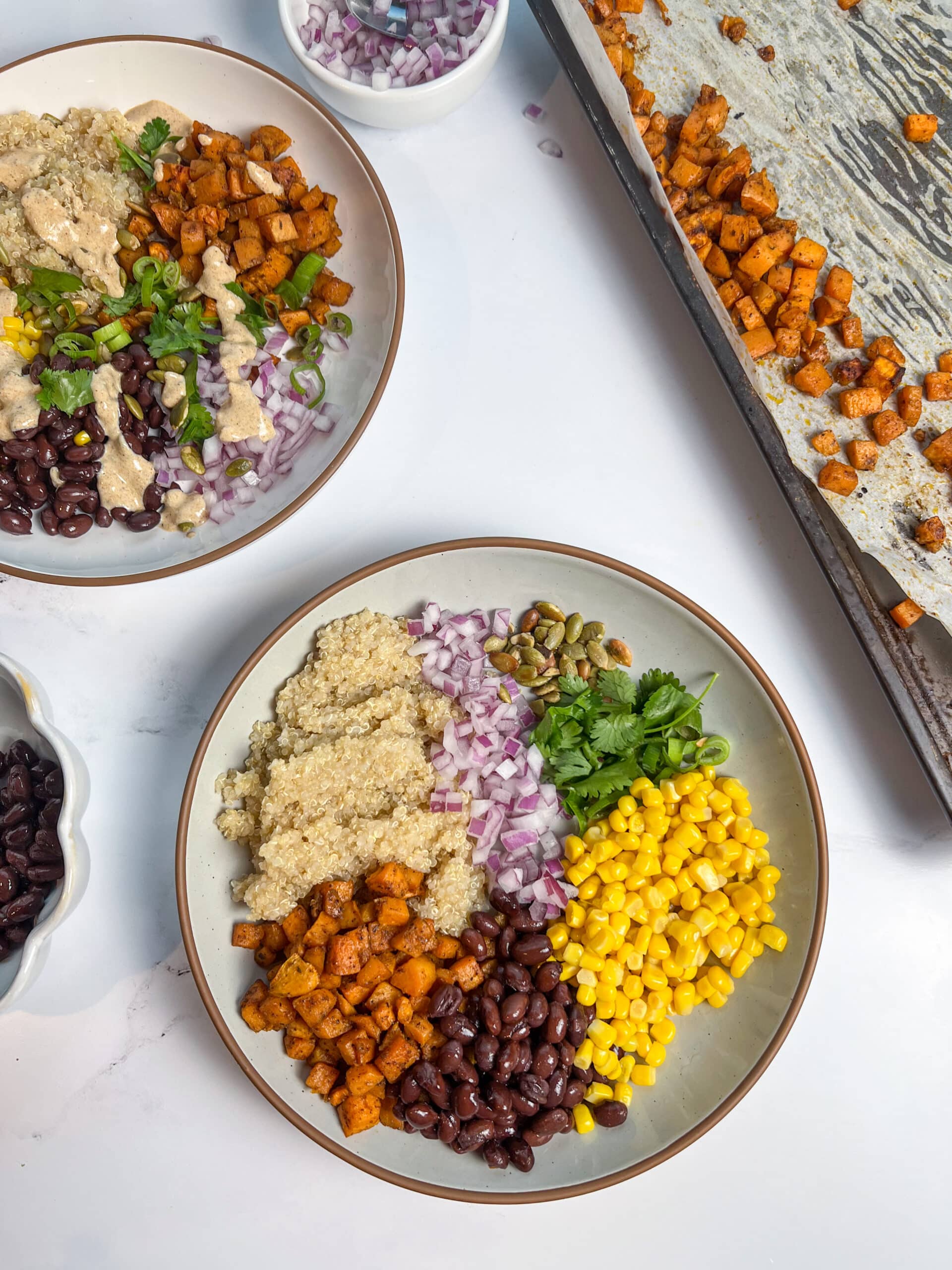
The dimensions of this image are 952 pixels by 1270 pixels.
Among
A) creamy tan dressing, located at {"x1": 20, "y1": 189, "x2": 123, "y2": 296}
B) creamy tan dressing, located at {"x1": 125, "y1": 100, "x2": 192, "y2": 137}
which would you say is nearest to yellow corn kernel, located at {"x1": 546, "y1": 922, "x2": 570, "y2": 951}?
creamy tan dressing, located at {"x1": 20, "y1": 189, "x2": 123, "y2": 296}

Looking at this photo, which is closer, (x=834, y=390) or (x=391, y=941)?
(x=391, y=941)

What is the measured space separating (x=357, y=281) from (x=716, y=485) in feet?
3.44

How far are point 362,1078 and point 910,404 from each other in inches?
78.4

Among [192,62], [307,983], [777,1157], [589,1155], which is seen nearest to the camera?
[307,983]

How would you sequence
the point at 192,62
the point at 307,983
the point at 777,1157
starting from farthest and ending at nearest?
1. the point at 777,1157
2. the point at 192,62
3. the point at 307,983

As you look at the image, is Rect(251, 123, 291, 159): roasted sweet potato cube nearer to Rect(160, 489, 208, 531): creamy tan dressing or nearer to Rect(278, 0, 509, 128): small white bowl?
Rect(278, 0, 509, 128): small white bowl

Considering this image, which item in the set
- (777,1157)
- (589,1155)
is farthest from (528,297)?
(777,1157)

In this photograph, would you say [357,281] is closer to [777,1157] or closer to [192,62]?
[192,62]

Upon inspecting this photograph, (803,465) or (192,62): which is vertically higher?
(803,465)

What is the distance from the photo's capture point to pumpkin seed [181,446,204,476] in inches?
83.1

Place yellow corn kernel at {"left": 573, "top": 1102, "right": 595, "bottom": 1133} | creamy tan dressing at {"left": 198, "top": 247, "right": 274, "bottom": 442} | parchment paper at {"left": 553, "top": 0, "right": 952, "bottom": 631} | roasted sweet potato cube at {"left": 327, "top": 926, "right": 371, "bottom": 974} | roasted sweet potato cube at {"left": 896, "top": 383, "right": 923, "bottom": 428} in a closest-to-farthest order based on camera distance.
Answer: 1. roasted sweet potato cube at {"left": 327, "top": 926, "right": 371, "bottom": 974}
2. yellow corn kernel at {"left": 573, "top": 1102, "right": 595, "bottom": 1133}
3. creamy tan dressing at {"left": 198, "top": 247, "right": 274, "bottom": 442}
4. roasted sweet potato cube at {"left": 896, "top": 383, "right": 923, "bottom": 428}
5. parchment paper at {"left": 553, "top": 0, "right": 952, "bottom": 631}

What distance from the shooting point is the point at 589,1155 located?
201 cm

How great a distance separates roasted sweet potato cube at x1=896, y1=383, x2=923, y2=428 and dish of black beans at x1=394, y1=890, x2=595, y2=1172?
151 centimetres

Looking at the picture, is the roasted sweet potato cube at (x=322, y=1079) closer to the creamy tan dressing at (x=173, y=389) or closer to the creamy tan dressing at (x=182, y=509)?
the creamy tan dressing at (x=182, y=509)
